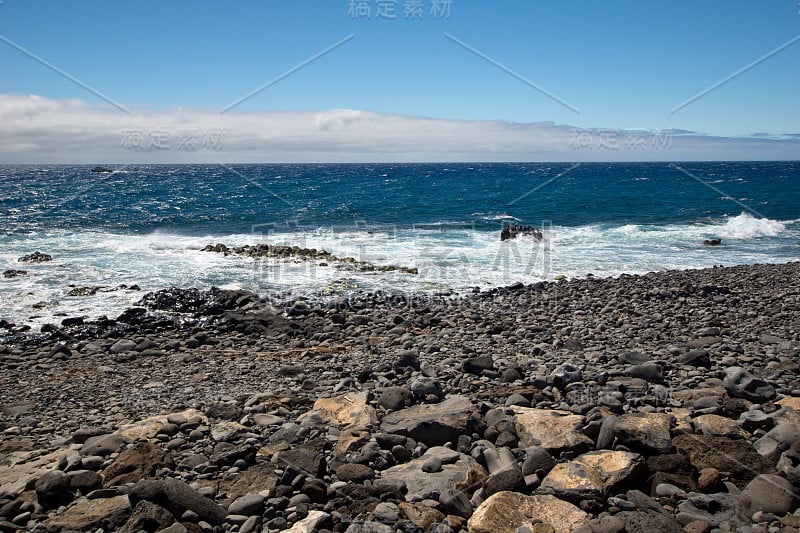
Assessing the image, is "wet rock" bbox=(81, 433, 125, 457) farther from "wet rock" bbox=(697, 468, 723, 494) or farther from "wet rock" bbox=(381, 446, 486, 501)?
"wet rock" bbox=(697, 468, 723, 494)

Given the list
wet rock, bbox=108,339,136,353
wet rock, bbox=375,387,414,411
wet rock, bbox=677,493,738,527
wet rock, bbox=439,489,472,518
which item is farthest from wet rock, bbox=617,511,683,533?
wet rock, bbox=108,339,136,353

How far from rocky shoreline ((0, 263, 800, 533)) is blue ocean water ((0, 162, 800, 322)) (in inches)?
198

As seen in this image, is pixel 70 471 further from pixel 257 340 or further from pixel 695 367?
pixel 695 367

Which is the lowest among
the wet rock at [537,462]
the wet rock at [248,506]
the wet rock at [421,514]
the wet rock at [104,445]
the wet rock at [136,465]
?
the wet rock at [104,445]

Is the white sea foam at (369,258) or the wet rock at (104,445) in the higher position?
the wet rock at (104,445)

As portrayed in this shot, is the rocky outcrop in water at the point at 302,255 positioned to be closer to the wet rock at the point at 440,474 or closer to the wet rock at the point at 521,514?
the wet rock at the point at 440,474

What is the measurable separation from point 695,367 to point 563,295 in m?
6.33

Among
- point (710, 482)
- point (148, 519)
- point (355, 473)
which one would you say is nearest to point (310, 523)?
point (355, 473)

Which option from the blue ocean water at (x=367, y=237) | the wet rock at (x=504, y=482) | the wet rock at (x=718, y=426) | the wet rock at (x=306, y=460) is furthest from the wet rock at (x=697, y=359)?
the blue ocean water at (x=367, y=237)

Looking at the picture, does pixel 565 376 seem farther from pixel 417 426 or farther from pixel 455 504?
pixel 455 504

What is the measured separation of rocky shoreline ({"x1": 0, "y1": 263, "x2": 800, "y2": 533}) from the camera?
165 inches

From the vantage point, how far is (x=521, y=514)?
406 cm

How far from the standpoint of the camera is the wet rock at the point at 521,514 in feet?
12.9

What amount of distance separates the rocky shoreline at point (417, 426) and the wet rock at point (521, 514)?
0.05 ft
